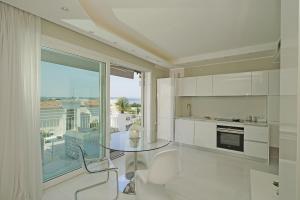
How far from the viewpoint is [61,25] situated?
261 centimetres

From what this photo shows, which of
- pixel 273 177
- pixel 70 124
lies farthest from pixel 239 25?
pixel 70 124

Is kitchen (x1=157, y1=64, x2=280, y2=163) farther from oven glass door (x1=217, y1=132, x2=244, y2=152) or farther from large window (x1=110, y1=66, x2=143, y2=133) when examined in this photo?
large window (x1=110, y1=66, x2=143, y2=133)

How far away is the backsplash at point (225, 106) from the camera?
13.7 ft

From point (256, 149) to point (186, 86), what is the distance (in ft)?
A: 7.95

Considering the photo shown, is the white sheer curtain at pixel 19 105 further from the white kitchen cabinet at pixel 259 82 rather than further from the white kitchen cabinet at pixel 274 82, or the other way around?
the white kitchen cabinet at pixel 274 82

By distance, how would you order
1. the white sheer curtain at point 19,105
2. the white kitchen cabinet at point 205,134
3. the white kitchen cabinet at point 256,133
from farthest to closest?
1. the white kitchen cabinet at point 205,134
2. the white kitchen cabinet at point 256,133
3. the white sheer curtain at point 19,105

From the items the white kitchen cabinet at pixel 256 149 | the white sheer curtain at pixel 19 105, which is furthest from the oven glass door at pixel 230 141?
the white sheer curtain at pixel 19 105

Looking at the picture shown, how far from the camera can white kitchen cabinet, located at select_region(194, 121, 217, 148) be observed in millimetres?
4319

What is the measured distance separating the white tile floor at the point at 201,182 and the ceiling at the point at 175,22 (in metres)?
2.50

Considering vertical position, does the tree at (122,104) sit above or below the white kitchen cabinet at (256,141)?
above

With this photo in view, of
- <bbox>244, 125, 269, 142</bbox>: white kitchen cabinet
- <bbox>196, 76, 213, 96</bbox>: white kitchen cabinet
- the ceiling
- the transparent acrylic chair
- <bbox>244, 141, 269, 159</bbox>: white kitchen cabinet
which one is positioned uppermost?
the ceiling

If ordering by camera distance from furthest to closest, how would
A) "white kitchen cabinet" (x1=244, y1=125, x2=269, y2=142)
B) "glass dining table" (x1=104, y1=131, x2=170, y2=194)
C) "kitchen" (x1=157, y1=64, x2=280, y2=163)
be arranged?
"kitchen" (x1=157, y1=64, x2=280, y2=163) < "white kitchen cabinet" (x1=244, y1=125, x2=269, y2=142) < "glass dining table" (x1=104, y1=131, x2=170, y2=194)

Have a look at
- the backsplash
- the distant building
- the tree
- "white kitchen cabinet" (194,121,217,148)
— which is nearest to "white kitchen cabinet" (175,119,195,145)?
"white kitchen cabinet" (194,121,217,148)

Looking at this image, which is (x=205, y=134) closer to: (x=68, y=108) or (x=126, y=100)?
(x=126, y=100)
